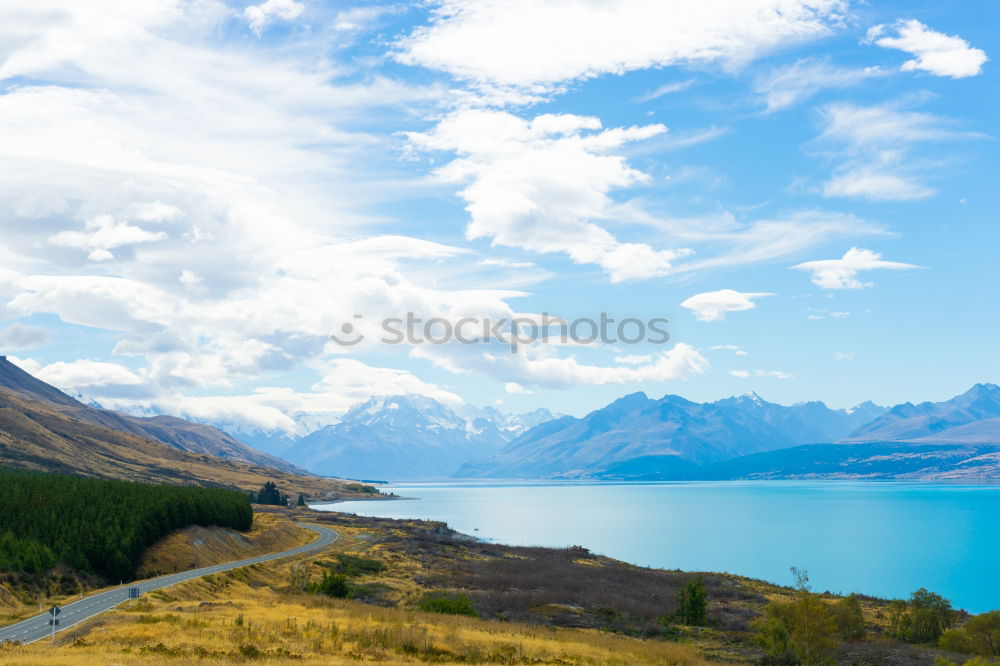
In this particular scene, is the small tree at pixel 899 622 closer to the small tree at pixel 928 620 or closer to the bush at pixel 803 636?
the small tree at pixel 928 620

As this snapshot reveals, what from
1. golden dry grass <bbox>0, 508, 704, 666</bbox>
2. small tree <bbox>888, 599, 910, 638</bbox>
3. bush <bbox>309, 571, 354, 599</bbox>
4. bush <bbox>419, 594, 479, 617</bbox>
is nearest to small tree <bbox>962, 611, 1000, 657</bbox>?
small tree <bbox>888, 599, 910, 638</bbox>

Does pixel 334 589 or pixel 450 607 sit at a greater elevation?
pixel 450 607

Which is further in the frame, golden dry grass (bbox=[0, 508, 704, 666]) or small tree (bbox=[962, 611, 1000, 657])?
small tree (bbox=[962, 611, 1000, 657])

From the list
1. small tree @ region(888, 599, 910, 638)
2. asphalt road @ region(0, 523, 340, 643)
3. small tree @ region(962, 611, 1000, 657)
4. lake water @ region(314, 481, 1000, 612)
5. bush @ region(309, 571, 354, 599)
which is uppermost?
asphalt road @ region(0, 523, 340, 643)

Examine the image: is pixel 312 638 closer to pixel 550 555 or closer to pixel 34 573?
pixel 34 573

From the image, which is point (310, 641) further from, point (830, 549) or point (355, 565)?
point (830, 549)

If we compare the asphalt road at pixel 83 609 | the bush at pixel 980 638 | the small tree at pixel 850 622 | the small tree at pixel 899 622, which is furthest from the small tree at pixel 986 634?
the asphalt road at pixel 83 609

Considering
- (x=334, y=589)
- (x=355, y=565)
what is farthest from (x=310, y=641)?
(x=355, y=565)

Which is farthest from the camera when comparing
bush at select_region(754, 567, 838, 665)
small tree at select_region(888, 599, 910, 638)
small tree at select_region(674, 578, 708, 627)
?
small tree at select_region(674, 578, 708, 627)

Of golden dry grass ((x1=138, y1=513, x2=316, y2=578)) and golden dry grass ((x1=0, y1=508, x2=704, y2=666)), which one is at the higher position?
golden dry grass ((x1=0, y1=508, x2=704, y2=666))

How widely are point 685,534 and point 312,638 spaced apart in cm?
14894

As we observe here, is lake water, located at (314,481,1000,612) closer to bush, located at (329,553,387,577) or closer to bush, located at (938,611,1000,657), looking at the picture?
bush, located at (938,611,1000,657)

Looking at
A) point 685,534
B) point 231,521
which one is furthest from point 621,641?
point 685,534

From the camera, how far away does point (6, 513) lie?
6988 centimetres
